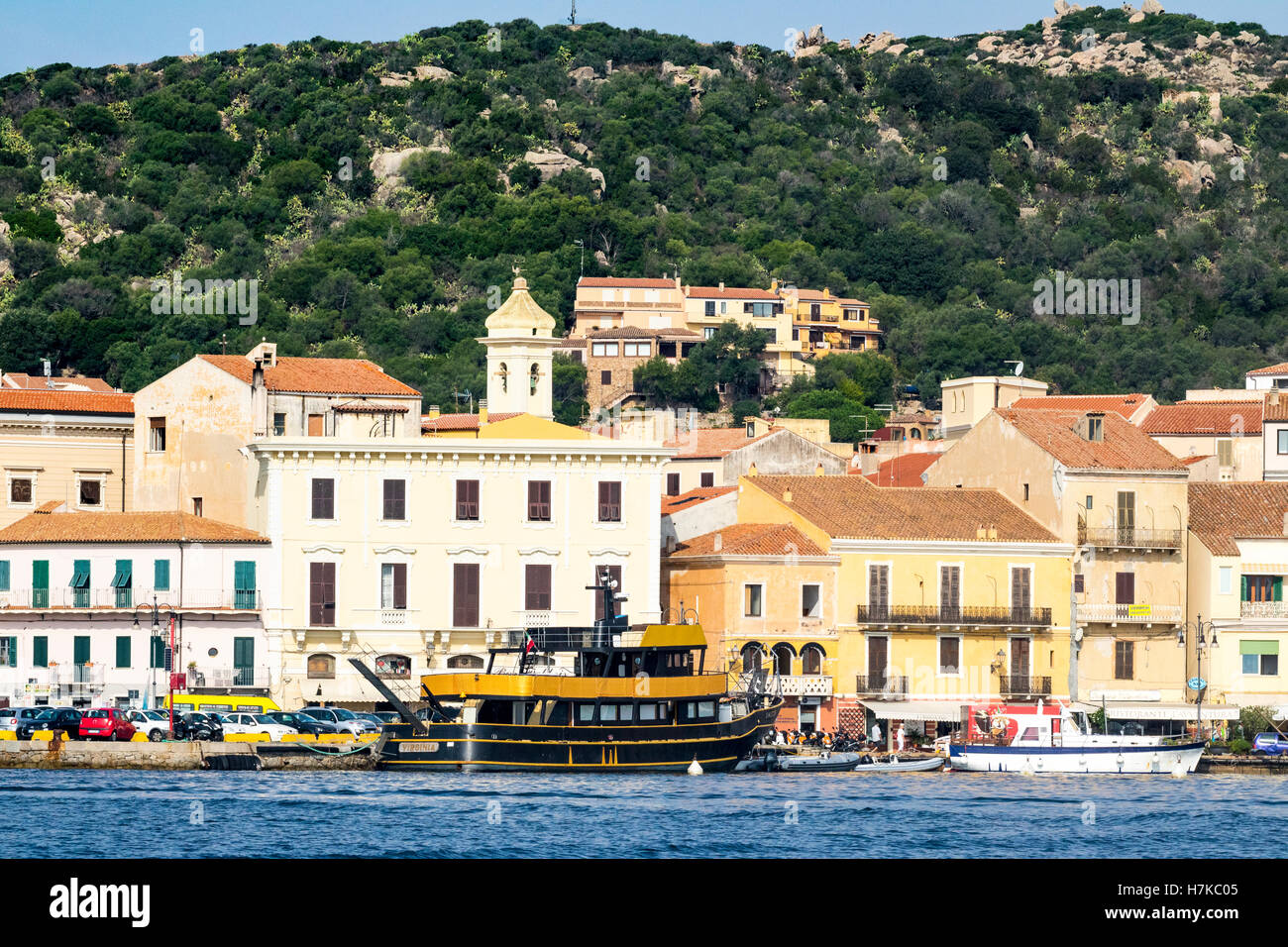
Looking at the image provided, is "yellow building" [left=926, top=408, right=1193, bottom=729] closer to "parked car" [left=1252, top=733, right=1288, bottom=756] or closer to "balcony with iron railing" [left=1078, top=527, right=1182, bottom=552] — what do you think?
"balcony with iron railing" [left=1078, top=527, right=1182, bottom=552]

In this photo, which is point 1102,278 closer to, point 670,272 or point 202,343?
point 670,272

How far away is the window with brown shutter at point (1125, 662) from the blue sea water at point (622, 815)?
11260mm

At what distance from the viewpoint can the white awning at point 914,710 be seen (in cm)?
6412

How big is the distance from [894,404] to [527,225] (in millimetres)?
40716

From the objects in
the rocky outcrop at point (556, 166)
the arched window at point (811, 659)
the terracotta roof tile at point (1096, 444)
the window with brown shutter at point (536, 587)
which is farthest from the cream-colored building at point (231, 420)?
the rocky outcrop at point (556, 166)

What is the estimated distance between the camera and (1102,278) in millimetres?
194500

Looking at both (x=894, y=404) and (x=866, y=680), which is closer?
(x=866, y=680)

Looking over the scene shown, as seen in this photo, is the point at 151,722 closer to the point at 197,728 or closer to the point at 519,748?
the point at 197,728

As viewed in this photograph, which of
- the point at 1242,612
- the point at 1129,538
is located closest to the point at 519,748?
the point at 1129,538

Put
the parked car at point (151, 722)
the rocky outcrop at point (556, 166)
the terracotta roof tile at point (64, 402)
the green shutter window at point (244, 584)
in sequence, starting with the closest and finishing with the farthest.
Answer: the parked car at point (151, 722)
the green shutter window at point (244, 584)
the terracotta roof tile at point (64, 402)
the rocky outcrop at point (556, 166)

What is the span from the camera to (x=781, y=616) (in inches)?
2569

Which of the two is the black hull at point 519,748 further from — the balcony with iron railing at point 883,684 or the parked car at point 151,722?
the balcony with iron railing at point 883,684
